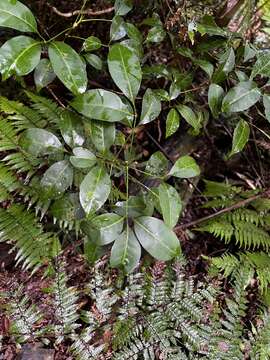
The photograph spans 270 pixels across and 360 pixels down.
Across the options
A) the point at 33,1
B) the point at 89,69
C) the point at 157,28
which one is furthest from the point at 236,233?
the point at 33,1

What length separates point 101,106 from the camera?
52.1 inches

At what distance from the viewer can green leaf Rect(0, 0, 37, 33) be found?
1.18 meters

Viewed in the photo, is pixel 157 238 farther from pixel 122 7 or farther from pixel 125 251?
pixel 122 7

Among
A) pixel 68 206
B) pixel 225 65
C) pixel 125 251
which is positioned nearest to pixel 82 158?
pixel 68 206

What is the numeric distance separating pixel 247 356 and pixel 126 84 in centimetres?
148

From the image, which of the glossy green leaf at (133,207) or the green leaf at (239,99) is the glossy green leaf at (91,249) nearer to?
the glossy green leaf at (133,207)

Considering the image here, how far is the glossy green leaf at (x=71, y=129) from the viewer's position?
4.64 ft

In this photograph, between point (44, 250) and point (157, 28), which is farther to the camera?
point (44, 250)

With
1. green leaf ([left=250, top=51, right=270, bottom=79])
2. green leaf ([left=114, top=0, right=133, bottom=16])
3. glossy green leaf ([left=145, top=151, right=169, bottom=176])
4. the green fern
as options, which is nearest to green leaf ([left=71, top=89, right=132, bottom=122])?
glossy green leaf ([left=145, top=151, right=169, bottom=176])

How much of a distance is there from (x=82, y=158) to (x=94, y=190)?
0.12 metres

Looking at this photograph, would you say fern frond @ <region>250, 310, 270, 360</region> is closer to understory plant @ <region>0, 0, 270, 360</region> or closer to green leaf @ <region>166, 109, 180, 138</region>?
understory plant @ <region>0, 0, 270, 360</region>

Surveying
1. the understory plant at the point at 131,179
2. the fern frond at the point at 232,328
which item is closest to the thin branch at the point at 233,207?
the understory plant at the point at 131,179

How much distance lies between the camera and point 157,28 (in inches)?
66.3

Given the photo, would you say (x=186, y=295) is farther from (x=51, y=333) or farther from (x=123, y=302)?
(x=51, y=333)
